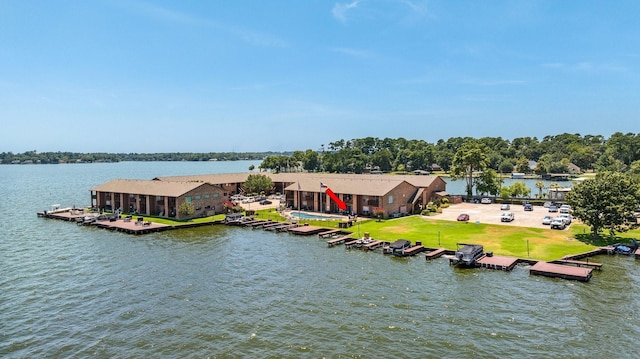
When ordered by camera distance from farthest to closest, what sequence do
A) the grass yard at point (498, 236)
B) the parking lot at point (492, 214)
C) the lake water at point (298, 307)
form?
the parking lot at point (492, 214) → the grass yard at point (498, 236) → the lake water at point (298, 307)

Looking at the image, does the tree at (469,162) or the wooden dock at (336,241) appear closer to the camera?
the wooden dock at (336,241)

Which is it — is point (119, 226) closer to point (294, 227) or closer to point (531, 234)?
point (294, 227)

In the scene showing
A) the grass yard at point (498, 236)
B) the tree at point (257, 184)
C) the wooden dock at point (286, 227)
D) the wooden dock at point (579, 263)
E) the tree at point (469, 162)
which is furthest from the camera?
the tree at point (257, 184)

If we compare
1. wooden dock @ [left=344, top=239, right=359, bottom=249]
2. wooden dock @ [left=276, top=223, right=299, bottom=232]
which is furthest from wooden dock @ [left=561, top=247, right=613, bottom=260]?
wooden dock @ [left=276, top=223, right=299, bottom=232]

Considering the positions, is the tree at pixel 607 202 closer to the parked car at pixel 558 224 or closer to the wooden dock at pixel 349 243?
the parked car at pixel 558 224

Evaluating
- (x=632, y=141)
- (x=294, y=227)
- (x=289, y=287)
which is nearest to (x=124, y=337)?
(x=289, y=287)

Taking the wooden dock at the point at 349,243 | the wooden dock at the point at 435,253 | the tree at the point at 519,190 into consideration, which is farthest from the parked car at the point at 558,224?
the tree at the point at 519,190

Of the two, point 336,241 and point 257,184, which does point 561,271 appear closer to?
point 336,241
